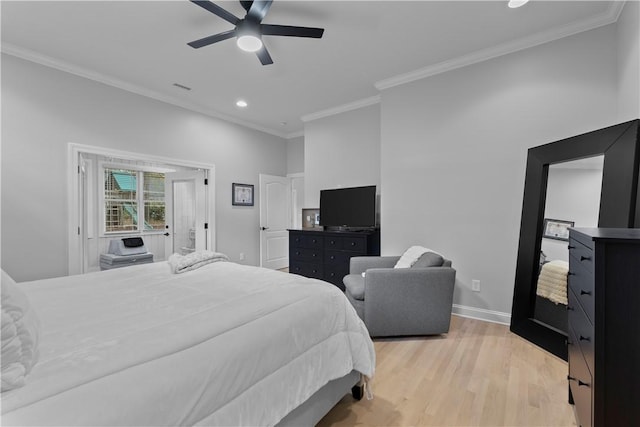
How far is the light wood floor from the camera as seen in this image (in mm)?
1701

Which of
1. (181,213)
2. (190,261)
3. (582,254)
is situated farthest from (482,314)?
(181,213)

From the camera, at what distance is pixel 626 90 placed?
2383 millimetres

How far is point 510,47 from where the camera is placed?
299 cm

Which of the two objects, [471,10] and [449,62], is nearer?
[471,10]

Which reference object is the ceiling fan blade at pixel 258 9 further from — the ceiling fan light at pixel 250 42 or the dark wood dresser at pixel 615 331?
the dark wood dresser at pixel 615 331

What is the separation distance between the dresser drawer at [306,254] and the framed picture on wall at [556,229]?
2.73m

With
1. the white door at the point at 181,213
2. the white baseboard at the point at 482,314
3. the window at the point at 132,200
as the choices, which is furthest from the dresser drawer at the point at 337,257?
the window at the point at 132,200

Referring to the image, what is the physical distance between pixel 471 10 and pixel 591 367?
2705 mm

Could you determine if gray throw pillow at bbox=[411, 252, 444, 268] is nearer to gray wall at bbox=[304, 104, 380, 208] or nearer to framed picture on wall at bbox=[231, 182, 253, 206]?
gray wall at bbox=[304, 104, 380, 208]

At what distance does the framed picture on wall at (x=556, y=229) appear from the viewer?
95.0 inches

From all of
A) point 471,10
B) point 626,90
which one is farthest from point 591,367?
point 471,10

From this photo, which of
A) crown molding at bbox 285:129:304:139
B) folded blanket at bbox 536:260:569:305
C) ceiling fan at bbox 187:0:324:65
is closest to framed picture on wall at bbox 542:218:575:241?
folded blanket at bbox 536:260:569:305

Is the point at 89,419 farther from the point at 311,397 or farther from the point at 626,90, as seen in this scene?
the point at 626,90

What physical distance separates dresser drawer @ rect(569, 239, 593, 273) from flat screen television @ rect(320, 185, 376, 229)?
2.53 metres
